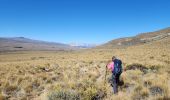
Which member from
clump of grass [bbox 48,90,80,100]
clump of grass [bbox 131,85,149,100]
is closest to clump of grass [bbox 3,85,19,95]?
clump of grass [bbox 48,90,80,100]

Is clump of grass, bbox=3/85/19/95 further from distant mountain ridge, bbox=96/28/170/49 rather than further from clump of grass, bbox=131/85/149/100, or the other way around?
distant mountain ridge, bbox=96/28/170/49

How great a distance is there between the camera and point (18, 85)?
13.1 metres

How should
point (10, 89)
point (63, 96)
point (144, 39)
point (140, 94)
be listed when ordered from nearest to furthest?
1. point (63, 96)
2. point (140, 94)
3. point (10, 89)
4. point (144, 39)

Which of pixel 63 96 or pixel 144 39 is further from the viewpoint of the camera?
pixel 144 39

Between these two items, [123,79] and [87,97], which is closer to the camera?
[87,97]

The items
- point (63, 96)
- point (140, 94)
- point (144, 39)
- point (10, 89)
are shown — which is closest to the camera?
point (63, 96)

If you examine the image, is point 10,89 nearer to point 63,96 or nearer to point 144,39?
point 63,96

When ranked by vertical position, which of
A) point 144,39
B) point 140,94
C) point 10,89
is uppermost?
point 144,39

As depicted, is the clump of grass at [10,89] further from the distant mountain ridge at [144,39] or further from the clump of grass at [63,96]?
the distant mountain ridge at [144,39]

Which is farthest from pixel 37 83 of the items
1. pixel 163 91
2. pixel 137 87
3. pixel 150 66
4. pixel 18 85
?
pixel 150 66

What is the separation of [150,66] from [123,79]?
18.9 ft

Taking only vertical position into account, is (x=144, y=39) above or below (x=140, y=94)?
above

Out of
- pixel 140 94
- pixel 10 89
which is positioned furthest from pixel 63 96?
pixel 10 89

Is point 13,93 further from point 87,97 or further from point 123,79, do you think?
point 123,79
